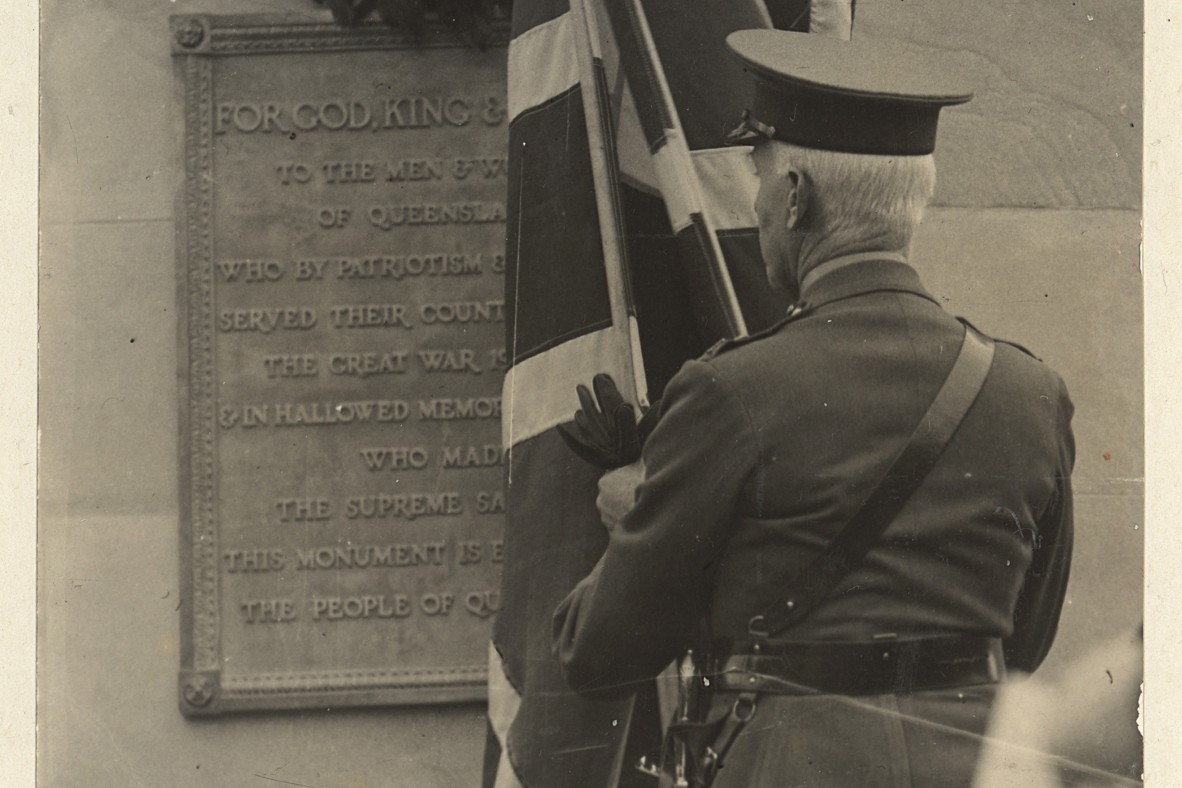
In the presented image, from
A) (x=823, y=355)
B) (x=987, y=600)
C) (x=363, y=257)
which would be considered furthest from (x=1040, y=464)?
(x=363, y=257)

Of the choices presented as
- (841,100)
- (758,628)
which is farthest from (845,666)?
(841,100)

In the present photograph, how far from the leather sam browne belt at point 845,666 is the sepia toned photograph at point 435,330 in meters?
0.54

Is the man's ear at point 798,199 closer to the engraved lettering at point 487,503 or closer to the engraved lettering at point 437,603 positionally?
the engraved lettering at point 487,503

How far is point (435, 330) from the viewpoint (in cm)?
434

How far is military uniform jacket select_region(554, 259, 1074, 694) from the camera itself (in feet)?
10.0

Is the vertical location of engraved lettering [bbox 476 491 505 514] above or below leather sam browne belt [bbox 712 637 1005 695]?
below

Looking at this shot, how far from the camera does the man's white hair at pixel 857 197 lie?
3.18 metres

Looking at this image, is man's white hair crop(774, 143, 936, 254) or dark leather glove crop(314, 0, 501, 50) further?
dark leather glove crop(314, 0, 501, 50)

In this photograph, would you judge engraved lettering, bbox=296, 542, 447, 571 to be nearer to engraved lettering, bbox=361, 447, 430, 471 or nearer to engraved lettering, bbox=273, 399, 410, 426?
engraved lettering, bbox=361, 447, 430, 471

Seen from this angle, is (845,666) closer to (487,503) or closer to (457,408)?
(487,503)

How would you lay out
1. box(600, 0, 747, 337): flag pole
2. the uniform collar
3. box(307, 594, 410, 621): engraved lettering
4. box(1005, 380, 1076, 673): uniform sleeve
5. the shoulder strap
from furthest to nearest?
box(307, 594, 410, 621): engraved lettering
box(600, 0, 747, 337): flag pole
box(1005, 380, 1076, 673): uniform sleeve
the uniform collar
the shoulder strap

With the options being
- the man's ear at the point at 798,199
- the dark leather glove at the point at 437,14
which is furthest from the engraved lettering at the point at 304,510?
the man's ear at the point at 798,199

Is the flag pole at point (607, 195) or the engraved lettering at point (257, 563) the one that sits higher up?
the flag pole at point (607, 195)

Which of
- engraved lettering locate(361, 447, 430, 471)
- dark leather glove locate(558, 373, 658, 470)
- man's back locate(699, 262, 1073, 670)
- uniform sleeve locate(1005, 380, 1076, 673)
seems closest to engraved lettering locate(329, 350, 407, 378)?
engraved lettering locate(361, 447, 430, 471)
